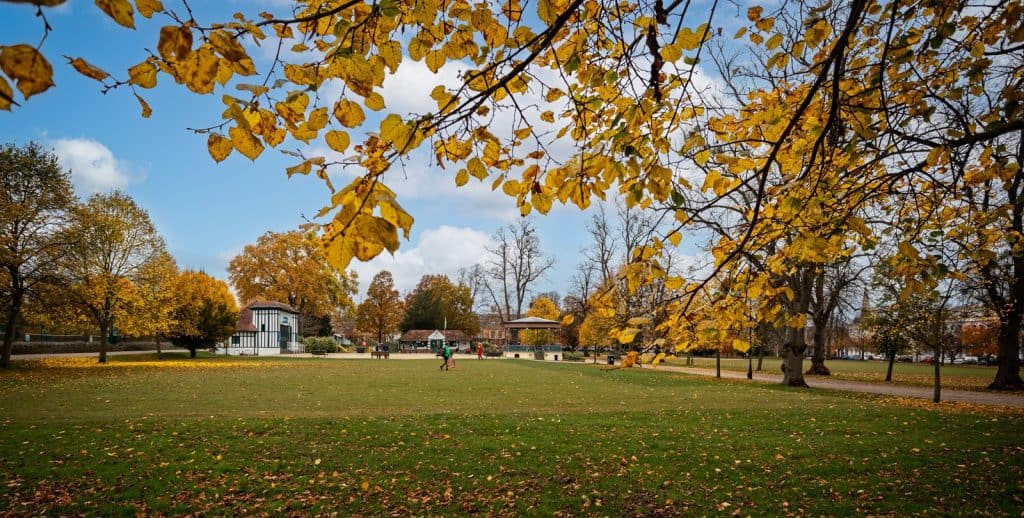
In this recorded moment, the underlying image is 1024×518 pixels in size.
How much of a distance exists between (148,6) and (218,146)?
0.44m

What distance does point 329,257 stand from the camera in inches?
51.1

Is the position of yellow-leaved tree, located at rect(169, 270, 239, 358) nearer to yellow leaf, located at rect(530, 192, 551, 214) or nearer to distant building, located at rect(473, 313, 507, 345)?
yellow leaf, located at rect(530, 192, 551, 214)

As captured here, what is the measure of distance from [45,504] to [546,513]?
5346 mm

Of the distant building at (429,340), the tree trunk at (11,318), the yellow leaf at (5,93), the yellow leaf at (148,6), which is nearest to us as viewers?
the yellow leaf at (5,93)

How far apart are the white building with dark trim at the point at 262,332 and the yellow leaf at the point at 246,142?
146 feet

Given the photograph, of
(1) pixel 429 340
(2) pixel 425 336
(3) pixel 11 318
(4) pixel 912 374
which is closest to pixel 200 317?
(3) pixel 11 318

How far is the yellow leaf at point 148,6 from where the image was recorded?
1.53 m

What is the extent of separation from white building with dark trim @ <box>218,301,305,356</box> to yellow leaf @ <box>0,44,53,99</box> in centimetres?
4493

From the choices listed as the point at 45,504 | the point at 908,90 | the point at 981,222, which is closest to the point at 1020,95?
the point at 908,90

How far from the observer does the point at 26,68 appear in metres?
1.11

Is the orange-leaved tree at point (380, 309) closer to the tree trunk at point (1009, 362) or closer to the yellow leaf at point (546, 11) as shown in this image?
the tree trunk at point (1009, 362)

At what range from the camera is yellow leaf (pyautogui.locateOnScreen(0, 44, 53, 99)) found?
108cm

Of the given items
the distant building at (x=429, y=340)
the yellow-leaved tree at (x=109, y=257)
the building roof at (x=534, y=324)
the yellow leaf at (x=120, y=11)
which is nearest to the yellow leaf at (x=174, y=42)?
the yellow leaf at (x=120, y=11)

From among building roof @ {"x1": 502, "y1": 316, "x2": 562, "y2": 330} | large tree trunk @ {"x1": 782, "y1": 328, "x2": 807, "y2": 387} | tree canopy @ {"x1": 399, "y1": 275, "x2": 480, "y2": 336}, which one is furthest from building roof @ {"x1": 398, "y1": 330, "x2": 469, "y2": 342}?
large tree trunk @ {"x1": 782, "y1": 328, "x2": 807, "y2": 387}
